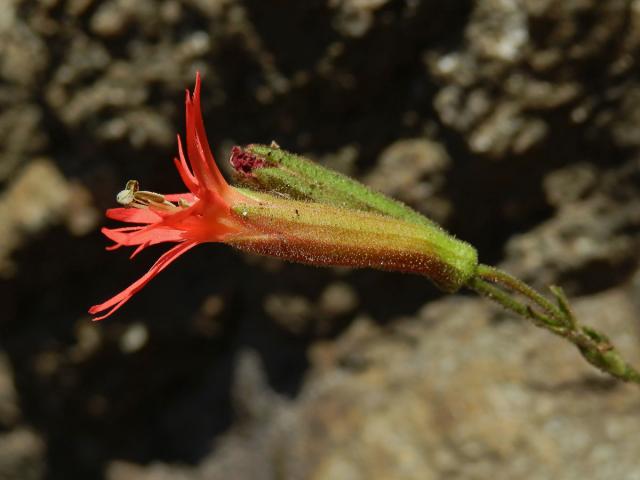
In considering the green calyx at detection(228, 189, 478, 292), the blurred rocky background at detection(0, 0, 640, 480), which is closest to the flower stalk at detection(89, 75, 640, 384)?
the green calyx at detection(228, 189, 478, 292)

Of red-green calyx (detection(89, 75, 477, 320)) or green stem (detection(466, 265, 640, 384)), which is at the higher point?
red-green calyx (detection(89, 75, 477, 320))

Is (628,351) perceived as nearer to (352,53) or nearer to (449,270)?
(449,270)

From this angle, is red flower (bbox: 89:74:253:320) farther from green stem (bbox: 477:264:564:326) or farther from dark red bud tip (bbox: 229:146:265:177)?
green stem (bbox: 477:264:564:326)

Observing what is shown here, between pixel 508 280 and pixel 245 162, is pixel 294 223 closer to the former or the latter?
pixel 245 162

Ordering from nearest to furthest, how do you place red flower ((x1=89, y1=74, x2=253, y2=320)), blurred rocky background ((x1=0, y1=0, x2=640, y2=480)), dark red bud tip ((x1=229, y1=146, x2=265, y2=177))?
red flower ((x1=89, y1=74, x2=253, y2=320))
dark red bud tip ((x1=229, y1=146, x2=265, y2=177))
blurred rocky background ((x1=0, y1=0, x2=640, y2=480))

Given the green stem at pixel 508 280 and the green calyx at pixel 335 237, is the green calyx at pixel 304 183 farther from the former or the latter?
the green stem at pixel 508 280

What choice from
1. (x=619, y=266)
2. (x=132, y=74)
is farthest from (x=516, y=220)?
(x=132, y=74)

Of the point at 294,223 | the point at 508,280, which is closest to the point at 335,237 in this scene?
the point at 294,223
